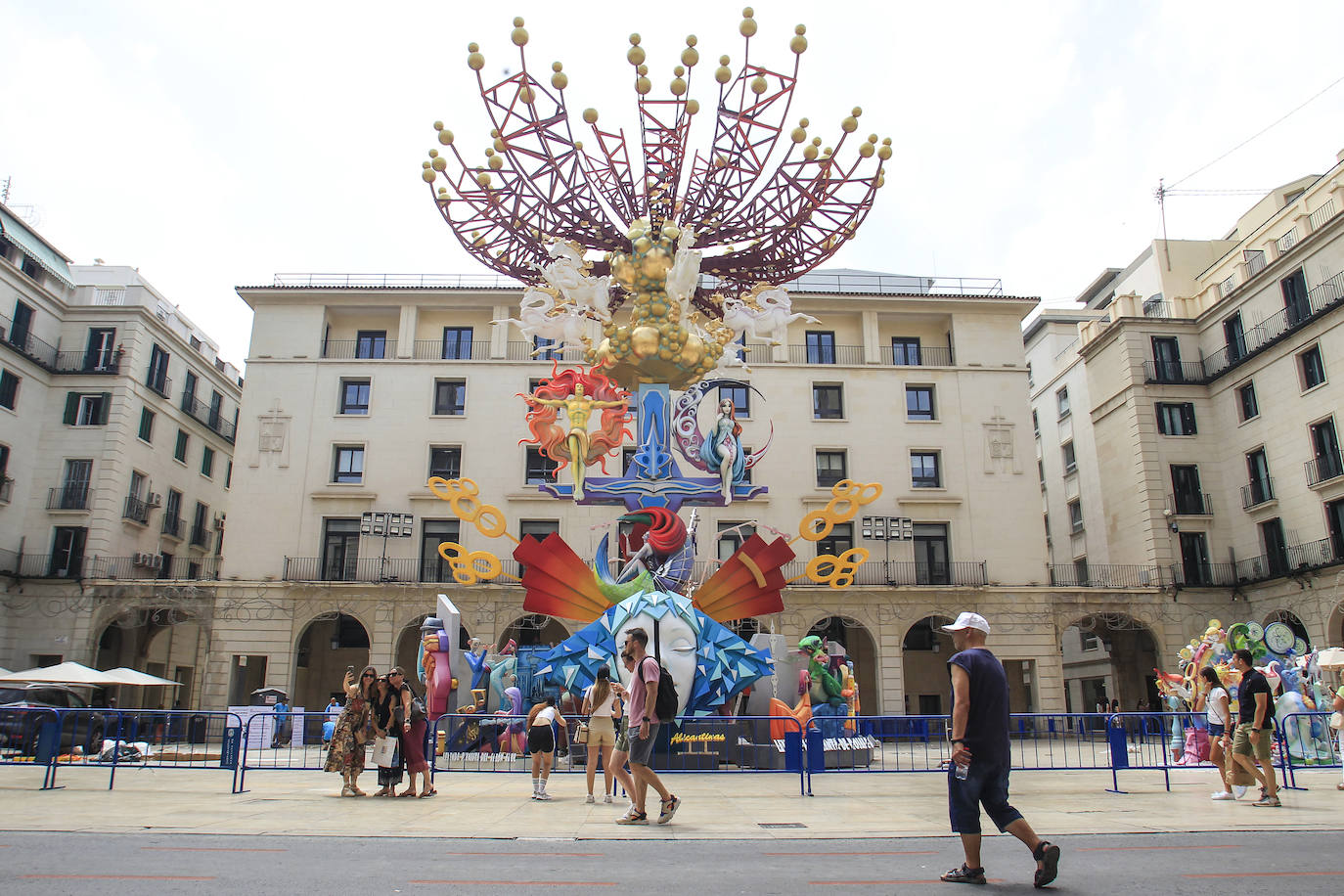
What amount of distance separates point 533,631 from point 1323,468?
28.1 m

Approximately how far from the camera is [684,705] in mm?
17438

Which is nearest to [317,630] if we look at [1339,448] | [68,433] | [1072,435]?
Answer: [68,433]

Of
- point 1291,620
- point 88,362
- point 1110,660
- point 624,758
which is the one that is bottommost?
point 624,758

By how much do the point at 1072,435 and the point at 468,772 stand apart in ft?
117

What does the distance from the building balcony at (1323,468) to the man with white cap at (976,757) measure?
30025mm

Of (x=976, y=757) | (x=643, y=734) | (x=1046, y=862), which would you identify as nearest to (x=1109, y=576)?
(x=643, y=734)

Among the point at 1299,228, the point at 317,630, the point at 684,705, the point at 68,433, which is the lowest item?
the point at 684,705

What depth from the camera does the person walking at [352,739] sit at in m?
12.1

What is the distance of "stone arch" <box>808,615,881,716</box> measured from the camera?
37.0 m

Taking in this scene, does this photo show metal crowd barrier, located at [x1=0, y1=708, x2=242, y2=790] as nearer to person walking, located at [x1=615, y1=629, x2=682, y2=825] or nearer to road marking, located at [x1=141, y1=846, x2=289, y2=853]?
road marking, located at [x1=141, y1=846, x2=289, y2=853]

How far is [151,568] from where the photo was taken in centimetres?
3747

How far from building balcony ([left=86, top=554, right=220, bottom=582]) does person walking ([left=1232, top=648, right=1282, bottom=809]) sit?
33353 mm

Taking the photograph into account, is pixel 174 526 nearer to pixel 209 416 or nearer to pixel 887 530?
pixel 209 416

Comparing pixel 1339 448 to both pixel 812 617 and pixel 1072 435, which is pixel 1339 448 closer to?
pixel 1072 435
